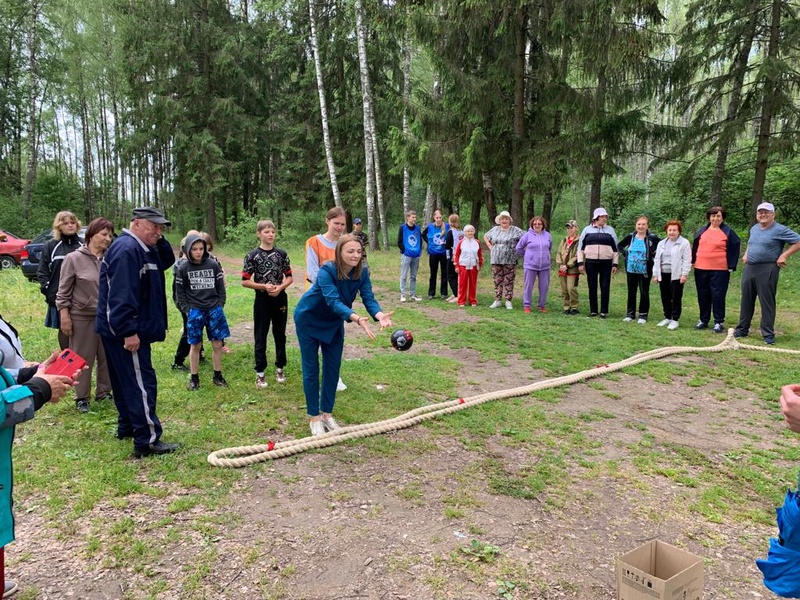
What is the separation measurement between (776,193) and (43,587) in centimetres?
2149

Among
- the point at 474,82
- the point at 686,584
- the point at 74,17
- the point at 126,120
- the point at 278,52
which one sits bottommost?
the point at 686,584

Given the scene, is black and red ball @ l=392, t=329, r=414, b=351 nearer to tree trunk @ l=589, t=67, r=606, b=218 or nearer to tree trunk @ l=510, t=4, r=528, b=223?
tree trunk @ l=510, t=4, r=528, b=223

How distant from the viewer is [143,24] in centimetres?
2338

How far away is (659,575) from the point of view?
2521mm

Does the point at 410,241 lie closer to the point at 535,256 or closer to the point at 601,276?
the point at 535,256

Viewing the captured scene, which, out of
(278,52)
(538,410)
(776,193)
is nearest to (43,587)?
(538,410)

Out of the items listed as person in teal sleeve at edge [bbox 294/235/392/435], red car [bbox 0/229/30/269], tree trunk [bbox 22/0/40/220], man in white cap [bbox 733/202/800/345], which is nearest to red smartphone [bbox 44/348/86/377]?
person in teal sleeve at edge [bbox 294/235/392/435]

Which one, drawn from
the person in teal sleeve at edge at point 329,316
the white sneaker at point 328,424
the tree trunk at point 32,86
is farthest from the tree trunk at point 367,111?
the white sneaker at point 328,424

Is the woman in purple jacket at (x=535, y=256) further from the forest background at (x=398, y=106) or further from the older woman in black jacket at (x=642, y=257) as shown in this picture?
the forest background at (x=398, y=106)

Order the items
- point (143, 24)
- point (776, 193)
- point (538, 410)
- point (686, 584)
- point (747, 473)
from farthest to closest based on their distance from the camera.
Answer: point (143, 24) < point (776, 193) < point (538, 410) < point (747, 473) < point (686, 584)

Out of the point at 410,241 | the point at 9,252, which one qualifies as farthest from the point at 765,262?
the point at 9,252

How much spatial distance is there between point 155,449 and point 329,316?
5.59 feet

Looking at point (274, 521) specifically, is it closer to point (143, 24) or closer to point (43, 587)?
point (43, 587)

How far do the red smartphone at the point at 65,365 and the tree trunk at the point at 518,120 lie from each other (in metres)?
13.0
